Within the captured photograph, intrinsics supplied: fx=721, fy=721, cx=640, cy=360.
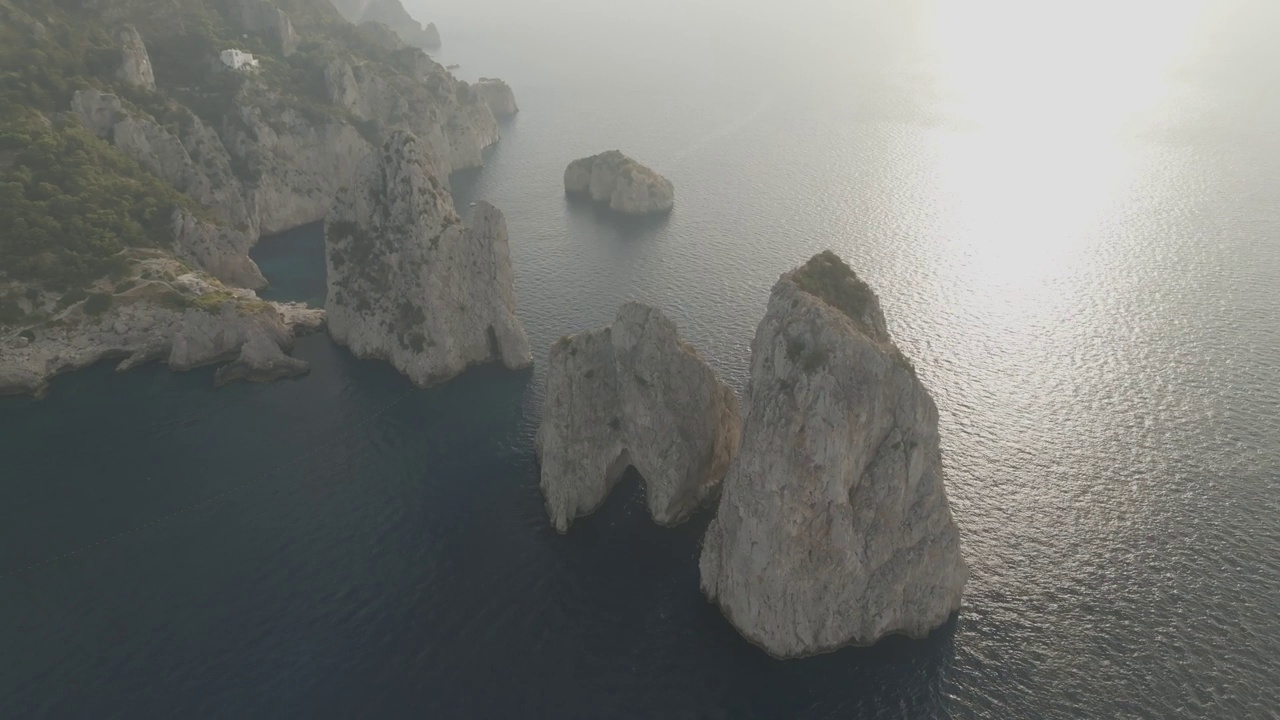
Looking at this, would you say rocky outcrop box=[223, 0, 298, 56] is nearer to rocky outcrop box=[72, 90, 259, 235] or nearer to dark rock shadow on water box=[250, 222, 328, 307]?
rocky outcrop box=[72, 90, 259, 235]

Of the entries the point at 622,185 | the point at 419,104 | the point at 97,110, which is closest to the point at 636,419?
the point at 622,185

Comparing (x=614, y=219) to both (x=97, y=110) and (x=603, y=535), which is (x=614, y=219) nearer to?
(x=97, y=110)

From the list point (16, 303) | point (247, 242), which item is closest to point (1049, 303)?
point (247, 242)

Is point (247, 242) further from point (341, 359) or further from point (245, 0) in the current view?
point (245, 0)

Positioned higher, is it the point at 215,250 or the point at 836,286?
the point at 836,286

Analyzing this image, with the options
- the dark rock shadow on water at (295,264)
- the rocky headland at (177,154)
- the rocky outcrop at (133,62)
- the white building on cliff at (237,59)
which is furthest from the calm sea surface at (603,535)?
the white building on cliff at (237,59)
